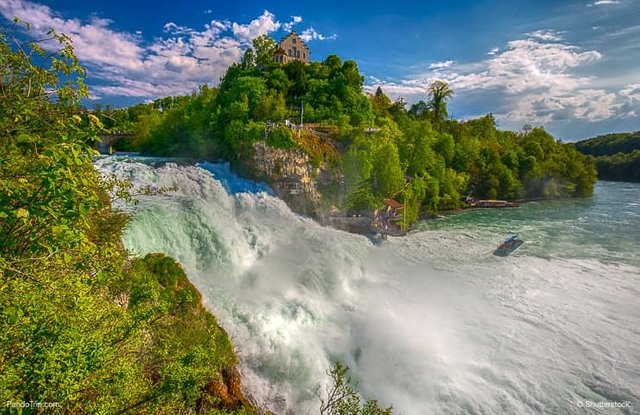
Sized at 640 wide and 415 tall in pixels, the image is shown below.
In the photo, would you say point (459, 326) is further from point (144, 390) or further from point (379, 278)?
point (144, 390)

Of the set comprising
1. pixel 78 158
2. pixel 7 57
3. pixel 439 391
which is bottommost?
pixel 439 391

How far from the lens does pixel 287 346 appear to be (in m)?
12.5

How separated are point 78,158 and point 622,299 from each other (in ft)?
73.3

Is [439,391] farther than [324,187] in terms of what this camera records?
No

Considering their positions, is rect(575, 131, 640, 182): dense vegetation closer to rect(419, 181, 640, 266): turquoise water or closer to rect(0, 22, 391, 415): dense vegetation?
rect(419, 181, 640, 266): turquoise water

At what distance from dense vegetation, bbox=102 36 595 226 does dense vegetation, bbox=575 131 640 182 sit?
38.5 m

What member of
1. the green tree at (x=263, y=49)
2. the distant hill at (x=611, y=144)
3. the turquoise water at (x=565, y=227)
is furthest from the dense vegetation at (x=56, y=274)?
the distant hill at (x=611, y=144)

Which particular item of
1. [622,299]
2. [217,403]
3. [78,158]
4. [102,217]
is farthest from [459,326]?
[78,158]

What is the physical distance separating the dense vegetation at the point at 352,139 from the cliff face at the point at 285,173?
767mm

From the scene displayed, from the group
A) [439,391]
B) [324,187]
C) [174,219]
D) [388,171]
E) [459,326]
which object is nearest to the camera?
[439,391]

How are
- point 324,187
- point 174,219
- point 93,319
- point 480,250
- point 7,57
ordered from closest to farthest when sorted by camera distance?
point 7,57 < point 93,319 < point 174,219 < point 480,250 < point 324,187

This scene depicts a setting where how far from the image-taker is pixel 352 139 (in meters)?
30.1

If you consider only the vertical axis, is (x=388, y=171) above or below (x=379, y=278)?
above

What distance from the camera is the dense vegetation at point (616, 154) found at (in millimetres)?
83981
